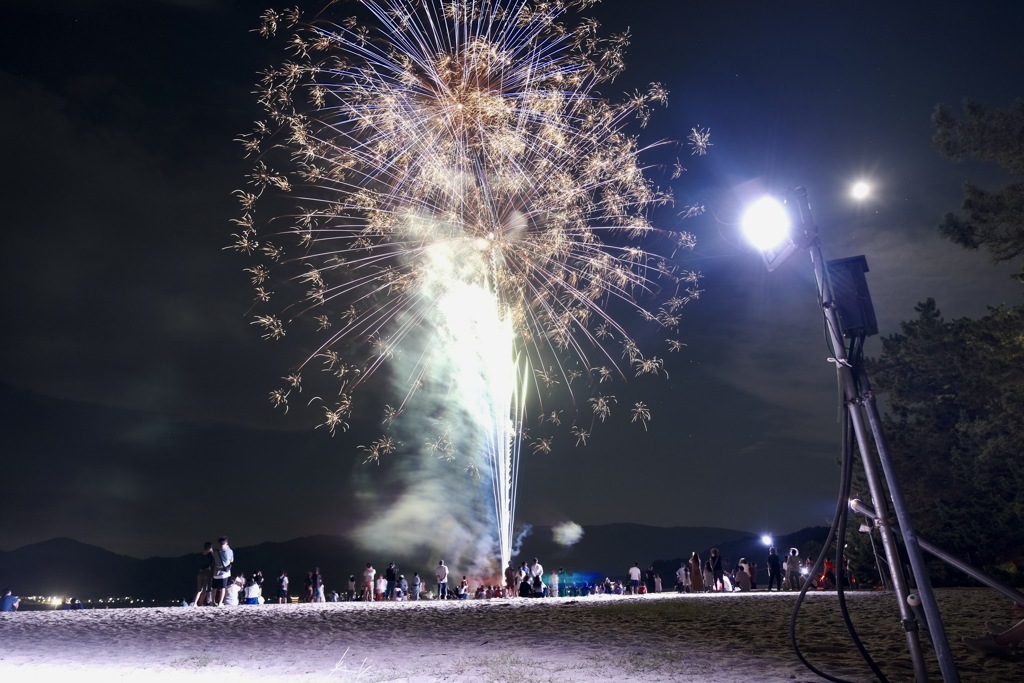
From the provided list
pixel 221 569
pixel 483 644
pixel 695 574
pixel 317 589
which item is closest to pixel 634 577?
pixel 695 574

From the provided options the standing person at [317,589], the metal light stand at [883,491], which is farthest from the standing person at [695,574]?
the metal light stand at [883,491]

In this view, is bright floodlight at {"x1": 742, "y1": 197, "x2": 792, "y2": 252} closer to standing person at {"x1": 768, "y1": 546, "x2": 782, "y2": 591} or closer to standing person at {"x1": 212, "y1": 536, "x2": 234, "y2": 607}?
standing person at {"x1": 212, "y1": 536, "x2": 234, "y2": 607}

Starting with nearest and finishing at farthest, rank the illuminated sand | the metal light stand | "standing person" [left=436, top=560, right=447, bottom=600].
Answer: the metal light stand, the illuminated sand, "standing person" [left=436, top=560, right=447, bottom=600]

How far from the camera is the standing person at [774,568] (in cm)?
2489

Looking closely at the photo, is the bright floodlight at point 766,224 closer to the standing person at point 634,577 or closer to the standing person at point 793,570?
the standing person at point 793,570

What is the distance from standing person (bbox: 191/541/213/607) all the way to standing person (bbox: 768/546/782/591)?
19.1 metres

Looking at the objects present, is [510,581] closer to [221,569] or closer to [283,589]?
[283,589]

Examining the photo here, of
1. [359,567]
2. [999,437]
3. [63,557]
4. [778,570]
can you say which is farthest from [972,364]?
[63,557]

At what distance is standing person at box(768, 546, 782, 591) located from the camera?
81.7 ft

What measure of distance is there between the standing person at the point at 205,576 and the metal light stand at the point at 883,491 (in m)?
18.8

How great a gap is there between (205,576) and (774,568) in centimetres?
1973

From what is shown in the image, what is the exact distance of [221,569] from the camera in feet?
63.3

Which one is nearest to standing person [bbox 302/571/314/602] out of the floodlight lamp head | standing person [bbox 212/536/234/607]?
standing person [bbox 212/536/234/607]

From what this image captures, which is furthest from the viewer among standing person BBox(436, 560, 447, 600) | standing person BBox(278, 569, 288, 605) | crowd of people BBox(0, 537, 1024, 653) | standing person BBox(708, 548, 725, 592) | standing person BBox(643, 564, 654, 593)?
standing person BBox(643, 564, 654, 593)
